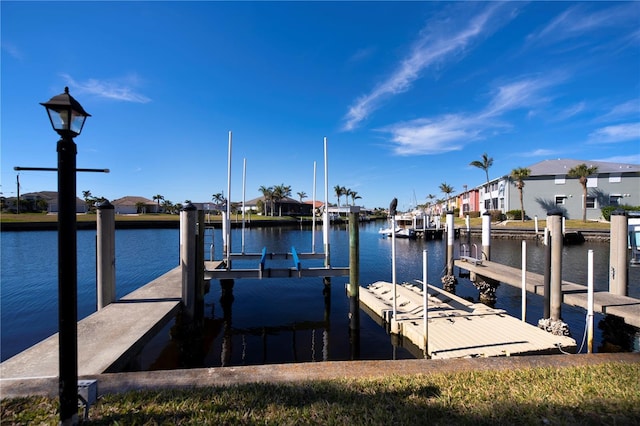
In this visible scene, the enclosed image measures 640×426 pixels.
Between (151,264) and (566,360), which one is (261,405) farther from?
(151,264)

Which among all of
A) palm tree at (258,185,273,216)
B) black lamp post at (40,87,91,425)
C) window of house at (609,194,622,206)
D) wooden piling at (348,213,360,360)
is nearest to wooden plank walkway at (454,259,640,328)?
wooden piling at (348,213,360,360)

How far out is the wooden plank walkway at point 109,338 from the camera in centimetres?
427

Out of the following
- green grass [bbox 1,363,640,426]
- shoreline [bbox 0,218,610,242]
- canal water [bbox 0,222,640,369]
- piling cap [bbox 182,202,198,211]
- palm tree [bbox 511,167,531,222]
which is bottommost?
canal water [bbox 0,222,640,369]

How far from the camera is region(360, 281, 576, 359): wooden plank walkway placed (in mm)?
6871

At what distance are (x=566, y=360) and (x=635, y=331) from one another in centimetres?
676

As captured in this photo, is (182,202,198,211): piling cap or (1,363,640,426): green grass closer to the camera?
(1,363,640,426): green grass

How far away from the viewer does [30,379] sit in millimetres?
3748

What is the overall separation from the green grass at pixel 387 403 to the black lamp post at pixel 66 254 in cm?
42

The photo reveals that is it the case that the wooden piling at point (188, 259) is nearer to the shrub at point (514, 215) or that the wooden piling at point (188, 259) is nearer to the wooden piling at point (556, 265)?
the wooden piling at point (556, 265)

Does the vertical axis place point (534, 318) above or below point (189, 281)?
below

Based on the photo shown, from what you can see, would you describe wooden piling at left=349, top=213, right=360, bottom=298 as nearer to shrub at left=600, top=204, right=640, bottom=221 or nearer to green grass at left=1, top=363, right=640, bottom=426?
green grass at left=1, top=363, right=640, bottom=426

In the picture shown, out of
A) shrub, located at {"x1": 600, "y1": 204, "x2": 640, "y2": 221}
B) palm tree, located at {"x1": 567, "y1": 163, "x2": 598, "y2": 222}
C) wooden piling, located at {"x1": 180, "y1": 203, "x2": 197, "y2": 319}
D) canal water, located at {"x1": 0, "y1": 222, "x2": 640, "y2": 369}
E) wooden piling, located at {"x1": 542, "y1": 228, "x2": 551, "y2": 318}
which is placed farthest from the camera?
palm tree, located at {"x1": 567, "y1": 163, "x2": 598, "y2": 222}

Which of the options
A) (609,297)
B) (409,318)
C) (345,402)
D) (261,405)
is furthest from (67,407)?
(609,297)

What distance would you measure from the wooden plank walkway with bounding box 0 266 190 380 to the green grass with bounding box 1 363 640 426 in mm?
1109
